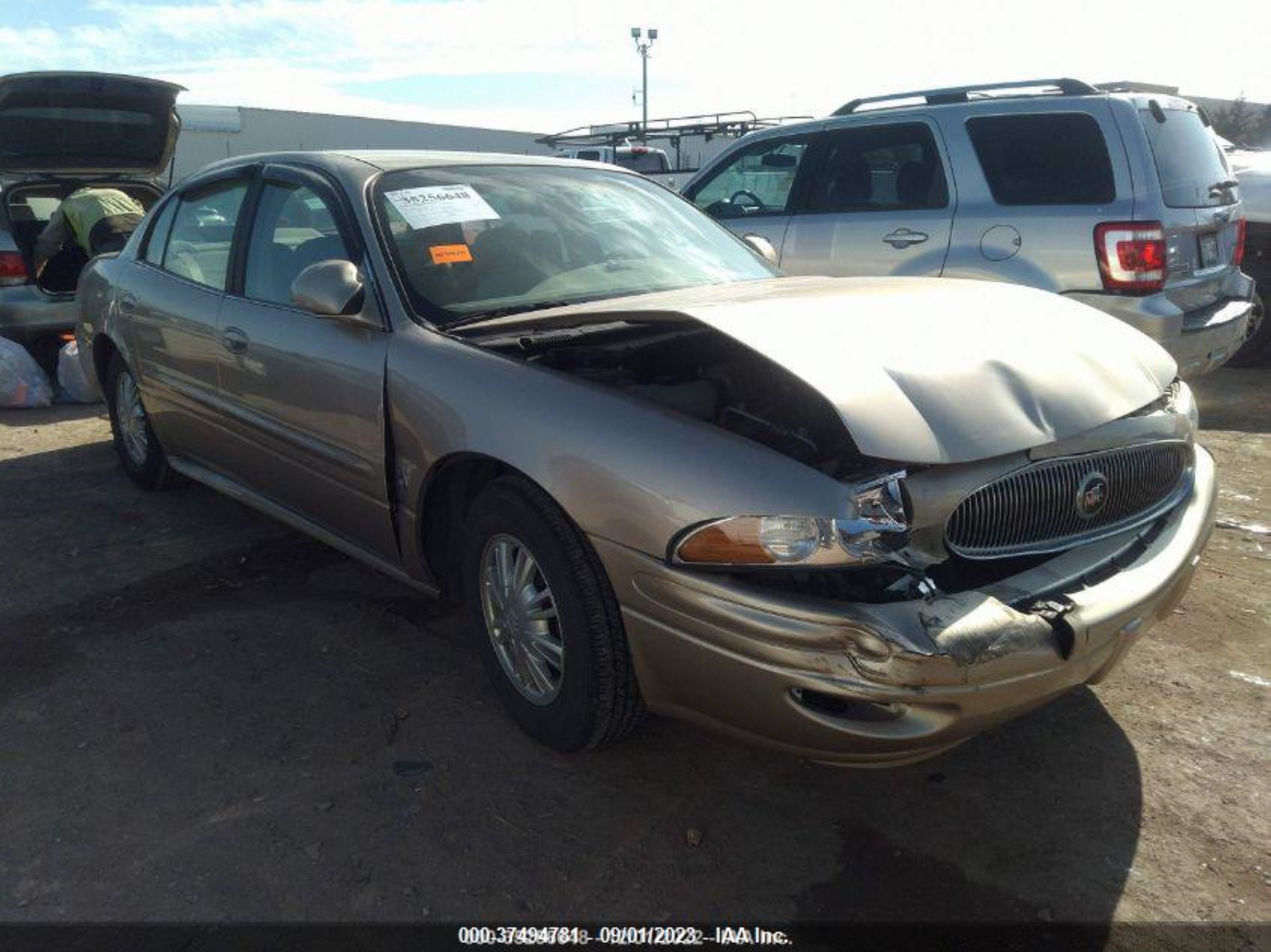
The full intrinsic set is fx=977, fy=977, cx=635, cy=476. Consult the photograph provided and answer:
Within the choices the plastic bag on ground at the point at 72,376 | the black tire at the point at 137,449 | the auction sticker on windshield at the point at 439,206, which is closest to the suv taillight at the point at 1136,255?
the auction sticker on windshield at the point at 439,206

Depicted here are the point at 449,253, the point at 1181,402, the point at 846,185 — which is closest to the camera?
the point at 1181,402

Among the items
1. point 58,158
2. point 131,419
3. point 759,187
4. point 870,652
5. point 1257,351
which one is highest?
point 58,158

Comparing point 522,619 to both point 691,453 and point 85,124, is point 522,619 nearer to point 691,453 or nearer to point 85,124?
point 691,453

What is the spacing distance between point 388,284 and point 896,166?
3.90 meters

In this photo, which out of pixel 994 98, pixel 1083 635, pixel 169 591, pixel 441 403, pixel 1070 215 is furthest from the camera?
pixel 994 98

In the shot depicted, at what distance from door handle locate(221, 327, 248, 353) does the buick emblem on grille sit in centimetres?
284

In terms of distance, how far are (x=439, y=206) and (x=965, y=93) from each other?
406 cm

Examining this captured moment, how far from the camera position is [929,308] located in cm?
278

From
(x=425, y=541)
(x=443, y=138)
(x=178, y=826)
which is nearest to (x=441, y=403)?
(x=425, y=541)

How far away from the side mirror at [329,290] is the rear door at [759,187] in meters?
3.59

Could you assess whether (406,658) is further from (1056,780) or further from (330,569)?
(1056,780)

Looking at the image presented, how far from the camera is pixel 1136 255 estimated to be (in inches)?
196

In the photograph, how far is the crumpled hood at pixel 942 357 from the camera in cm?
220

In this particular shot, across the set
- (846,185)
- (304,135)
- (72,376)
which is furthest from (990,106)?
(304,135)
